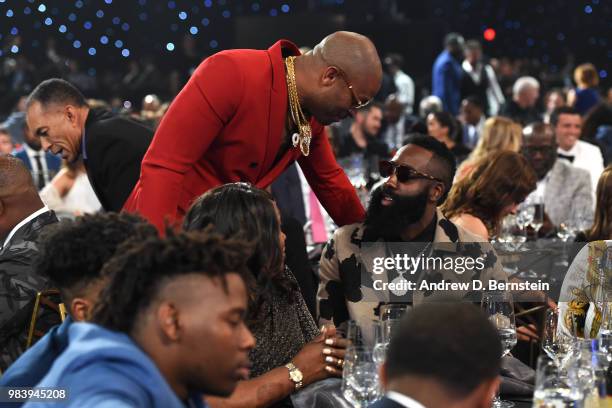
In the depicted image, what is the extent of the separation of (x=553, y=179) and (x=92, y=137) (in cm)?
293

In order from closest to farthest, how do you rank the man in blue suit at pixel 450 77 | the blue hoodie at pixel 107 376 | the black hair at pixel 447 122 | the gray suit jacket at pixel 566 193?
the blue hoodie at pixel 107 376, the gray suit jacket at pixel 566 193, the black hair at pixel 447 122, the man in blue suit at pixel 450 77

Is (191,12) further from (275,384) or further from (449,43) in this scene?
(275,384)

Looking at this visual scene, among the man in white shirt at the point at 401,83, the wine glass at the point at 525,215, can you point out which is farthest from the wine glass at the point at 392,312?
the man in white shirt at the point at 401,83

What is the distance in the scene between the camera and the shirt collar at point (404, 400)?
5.38 feet

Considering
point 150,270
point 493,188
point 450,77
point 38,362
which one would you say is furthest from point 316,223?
point 450,77

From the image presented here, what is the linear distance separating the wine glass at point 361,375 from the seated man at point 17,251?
0.84 meters

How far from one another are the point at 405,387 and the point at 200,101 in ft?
5.66

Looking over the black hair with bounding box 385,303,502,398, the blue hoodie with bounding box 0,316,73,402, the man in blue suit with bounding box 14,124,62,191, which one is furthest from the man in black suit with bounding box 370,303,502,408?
the man in blue suit with bounding box 14,124,62,191

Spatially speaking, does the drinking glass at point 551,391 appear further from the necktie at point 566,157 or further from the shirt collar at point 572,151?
the shirt collar at point 572,151

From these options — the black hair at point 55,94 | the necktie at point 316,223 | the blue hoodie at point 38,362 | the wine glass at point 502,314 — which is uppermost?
the black hair at point 55,94

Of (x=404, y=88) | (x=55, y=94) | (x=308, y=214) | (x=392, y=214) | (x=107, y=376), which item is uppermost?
(x=55, y=94)

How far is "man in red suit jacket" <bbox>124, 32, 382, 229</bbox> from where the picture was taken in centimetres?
318

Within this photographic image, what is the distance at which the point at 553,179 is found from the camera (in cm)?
600

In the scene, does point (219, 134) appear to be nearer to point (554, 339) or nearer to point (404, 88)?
point (554, 339)
